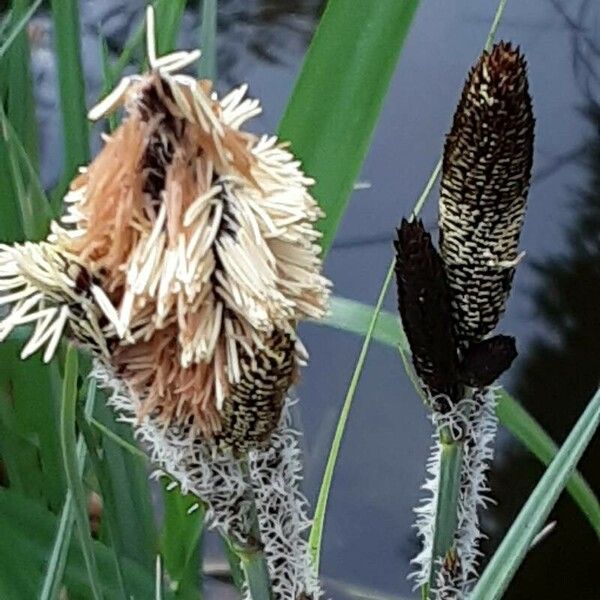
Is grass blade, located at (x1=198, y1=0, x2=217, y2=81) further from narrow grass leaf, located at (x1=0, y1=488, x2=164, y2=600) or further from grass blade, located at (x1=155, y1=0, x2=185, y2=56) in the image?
narrow grass leaf, located at (x1=0, y1=488, x2=164, y2=600)

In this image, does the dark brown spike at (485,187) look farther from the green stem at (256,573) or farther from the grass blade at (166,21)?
the grass blade at (166,21)

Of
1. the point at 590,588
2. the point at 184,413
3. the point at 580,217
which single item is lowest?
the point at 590,588

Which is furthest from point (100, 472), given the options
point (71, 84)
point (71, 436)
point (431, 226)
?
point (431, 226)

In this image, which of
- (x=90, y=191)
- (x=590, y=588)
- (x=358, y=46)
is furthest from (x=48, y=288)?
(x=590, y=588)

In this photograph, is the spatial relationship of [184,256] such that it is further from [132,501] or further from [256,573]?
[132,501]

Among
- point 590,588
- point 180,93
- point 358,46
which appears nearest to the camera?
point 180,93

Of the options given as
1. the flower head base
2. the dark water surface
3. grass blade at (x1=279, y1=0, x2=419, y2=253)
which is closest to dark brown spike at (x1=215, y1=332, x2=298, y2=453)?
the flower head base

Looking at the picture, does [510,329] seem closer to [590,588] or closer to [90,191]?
[590,588]
